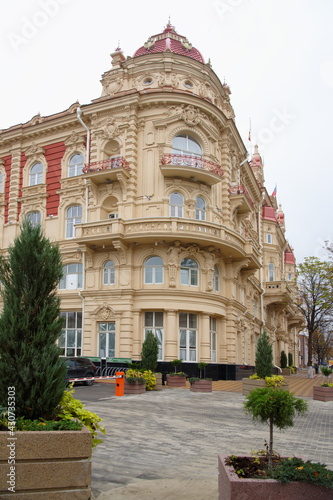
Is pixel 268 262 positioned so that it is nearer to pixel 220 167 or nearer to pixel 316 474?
pixel 220 167

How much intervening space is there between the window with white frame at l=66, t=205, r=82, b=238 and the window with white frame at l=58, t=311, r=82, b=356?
5.34 meters

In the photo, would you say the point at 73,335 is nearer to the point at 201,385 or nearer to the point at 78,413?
the point at 201,385

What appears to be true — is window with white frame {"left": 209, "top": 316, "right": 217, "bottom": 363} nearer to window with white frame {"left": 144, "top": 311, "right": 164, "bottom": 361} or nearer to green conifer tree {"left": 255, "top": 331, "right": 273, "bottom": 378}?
window with white frame {"left": 144, "top": 311, "right": 164, "bottom": 361}

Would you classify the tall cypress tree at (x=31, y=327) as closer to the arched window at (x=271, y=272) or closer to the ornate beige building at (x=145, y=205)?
the ornate beige building at (x=145, y=205)

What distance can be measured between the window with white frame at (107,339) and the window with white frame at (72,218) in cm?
673

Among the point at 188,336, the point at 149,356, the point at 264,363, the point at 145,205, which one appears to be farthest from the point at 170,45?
the point at 264,363

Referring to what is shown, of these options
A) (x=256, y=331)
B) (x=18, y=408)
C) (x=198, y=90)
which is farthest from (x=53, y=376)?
(x=256, y=331)

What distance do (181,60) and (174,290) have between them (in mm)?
15271

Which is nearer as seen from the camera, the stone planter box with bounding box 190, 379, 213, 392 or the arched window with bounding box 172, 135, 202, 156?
the stone planter box with bounding box 190, 379, 213, 392

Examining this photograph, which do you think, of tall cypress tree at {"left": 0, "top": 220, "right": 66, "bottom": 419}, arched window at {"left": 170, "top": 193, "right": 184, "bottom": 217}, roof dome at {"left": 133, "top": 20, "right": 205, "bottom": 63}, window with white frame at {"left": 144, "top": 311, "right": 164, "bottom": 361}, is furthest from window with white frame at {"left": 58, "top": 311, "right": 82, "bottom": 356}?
tall cypress tree at {"left": 0, "top": 220, "right": 66, "bottom": 419}

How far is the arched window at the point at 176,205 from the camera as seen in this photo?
2741 cm

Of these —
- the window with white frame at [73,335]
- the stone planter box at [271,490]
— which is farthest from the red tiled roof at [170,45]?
the stone planter box at [271,490]

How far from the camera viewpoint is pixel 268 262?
165ft

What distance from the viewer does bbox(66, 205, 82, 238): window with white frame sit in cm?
2970
